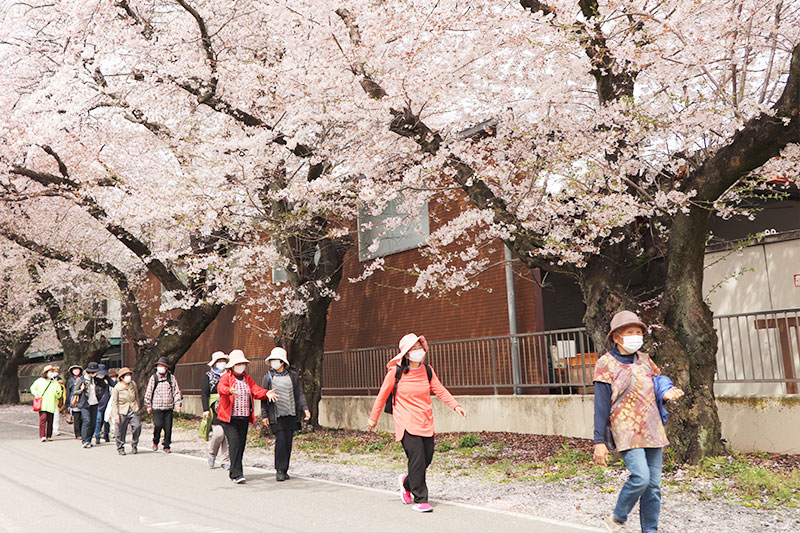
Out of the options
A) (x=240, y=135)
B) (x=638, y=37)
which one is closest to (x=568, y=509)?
(x=638, y=37)

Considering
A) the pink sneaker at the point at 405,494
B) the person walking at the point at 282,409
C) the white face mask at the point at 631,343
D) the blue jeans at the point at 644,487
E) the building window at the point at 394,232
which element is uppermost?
the building window at the point at 394,232

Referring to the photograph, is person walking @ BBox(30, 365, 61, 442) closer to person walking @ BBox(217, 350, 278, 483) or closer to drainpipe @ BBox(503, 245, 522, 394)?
person walking @ BBox(217, 350, 278, 483)

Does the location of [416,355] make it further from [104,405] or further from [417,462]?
[104,405]

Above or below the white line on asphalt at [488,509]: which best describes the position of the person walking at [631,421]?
above

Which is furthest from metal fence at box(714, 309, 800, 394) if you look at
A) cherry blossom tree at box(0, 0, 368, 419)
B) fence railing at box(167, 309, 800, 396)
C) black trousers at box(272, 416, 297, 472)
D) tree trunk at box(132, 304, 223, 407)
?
tree trunk at box(132, 304, 223, 407)

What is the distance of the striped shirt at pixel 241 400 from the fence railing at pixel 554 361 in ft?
17.2

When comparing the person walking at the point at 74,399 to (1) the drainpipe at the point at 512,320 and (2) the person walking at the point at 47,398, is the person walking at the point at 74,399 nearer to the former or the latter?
(2) the person walking at the point at 47,398

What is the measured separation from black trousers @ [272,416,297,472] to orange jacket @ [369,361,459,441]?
2.49m

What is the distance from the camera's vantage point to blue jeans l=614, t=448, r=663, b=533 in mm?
5879

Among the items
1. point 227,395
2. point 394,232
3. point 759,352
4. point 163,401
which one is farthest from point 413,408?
point 394,232

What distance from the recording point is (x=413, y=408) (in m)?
8.29

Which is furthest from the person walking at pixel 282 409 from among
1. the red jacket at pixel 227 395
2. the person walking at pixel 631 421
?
the person walking at pixel 631 421

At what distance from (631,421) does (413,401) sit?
2.92m

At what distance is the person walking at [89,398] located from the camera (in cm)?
1634
